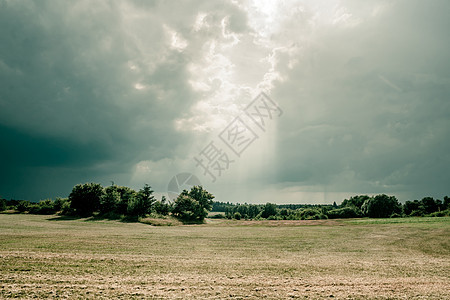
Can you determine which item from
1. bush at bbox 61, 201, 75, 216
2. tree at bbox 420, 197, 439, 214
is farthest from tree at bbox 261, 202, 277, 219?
bush at bbox 61, 201, 75, 216

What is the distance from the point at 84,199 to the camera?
62.5 m

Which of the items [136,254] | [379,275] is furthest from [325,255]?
[136,254]

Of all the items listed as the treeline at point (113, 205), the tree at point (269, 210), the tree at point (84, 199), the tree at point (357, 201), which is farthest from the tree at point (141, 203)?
the tree at point (357, 201)

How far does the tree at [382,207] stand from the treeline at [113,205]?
3103 inches

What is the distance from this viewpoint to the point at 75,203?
62281 mm

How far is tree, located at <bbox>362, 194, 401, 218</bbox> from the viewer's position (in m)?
103

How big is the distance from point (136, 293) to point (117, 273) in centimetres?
359

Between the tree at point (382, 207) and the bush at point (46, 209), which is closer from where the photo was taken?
the bush at point (46, 209)

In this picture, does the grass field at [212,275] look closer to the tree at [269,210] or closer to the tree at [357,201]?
the tree at [269,210]

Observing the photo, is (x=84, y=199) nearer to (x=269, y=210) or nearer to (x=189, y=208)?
(x=189, y=208)

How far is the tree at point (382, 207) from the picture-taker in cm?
10312

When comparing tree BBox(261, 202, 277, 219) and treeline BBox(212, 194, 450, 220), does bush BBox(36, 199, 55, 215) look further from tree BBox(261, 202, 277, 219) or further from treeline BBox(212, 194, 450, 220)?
tree BBox(261, 202, 277, 219)

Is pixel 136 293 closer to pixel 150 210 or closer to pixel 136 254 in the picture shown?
pixel 136 254

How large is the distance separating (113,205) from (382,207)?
107 metres
